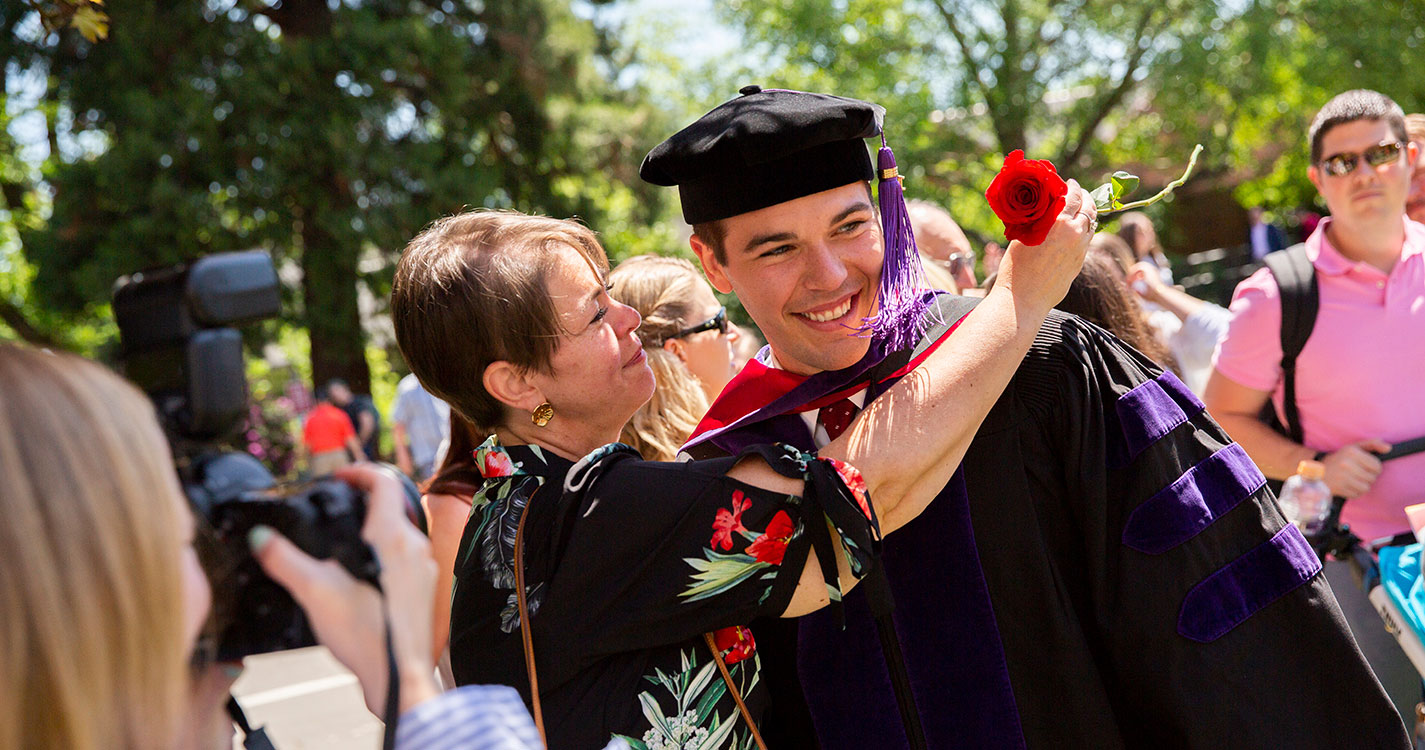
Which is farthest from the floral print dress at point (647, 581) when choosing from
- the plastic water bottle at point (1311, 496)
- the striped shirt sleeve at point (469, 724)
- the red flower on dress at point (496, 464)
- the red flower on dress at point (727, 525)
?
the plastic water bottle at point (1311, 496)

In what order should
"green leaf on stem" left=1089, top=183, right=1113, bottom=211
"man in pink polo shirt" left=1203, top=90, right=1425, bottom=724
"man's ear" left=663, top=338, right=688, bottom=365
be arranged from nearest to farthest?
"green leaf on stem" left=1089, top=183, right=1113, bottom=211
"man in pink polo shirt" left=1203, top=90, right=1425, bottom=724
"man's ear" left=663, top=338, right=688, bottom=365

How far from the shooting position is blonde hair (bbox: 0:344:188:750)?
915 mm

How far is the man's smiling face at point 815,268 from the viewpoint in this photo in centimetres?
202

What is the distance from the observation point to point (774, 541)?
5.07ft

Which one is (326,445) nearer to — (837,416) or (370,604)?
(370,604)

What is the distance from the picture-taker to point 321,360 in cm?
1370

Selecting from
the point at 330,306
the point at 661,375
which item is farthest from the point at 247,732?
the point at 330,306

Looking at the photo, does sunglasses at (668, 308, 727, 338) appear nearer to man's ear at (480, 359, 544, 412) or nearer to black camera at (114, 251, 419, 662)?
man's ear at (480, 359, 544, 412)

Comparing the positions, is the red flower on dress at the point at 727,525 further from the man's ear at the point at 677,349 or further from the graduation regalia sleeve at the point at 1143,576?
the man's ear at the point at 677,349

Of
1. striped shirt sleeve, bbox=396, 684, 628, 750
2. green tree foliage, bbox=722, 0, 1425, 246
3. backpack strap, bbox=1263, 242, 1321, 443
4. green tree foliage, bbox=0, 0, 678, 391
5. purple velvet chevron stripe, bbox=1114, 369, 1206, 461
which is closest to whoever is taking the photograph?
striped shirt sleeve, bbox=396, 684, 628, 750

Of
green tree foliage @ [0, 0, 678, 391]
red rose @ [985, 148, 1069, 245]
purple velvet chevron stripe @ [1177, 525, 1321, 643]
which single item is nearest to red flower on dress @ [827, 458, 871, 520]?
red rose @ [985, 148, 1069, 245]

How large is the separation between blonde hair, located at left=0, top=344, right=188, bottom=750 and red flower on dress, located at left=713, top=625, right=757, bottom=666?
0.88 meters

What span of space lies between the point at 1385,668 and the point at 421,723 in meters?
2.80

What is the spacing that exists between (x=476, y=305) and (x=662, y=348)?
53.3 inches
